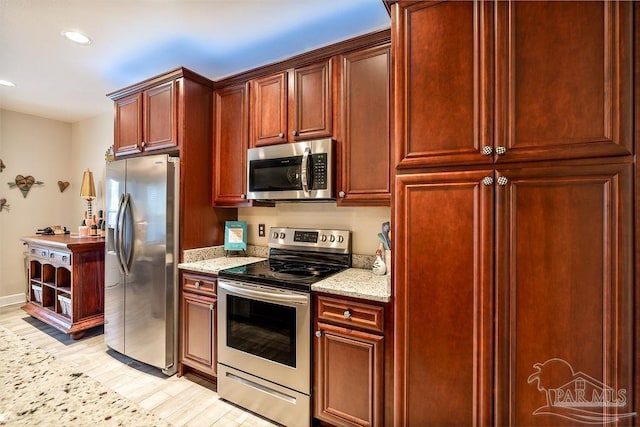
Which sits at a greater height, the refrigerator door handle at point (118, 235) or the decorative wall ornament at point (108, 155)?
the decorative wall ornament at point (108, 155)

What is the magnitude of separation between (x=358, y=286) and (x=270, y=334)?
68cm

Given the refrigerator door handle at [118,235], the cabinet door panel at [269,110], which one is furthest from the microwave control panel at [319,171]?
the refrigerator door handle at [118,235]

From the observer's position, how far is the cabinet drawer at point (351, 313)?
1.55 metres

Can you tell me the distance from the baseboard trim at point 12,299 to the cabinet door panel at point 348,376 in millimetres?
4758

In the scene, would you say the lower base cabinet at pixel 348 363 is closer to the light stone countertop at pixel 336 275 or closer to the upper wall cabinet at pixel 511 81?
the light stone countertop at pixel 336 275

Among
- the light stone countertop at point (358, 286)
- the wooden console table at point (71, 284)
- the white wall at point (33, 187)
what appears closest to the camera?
the light stone countertop at point (358, 286)

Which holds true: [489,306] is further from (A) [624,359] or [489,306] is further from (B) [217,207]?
(B) [217,207]

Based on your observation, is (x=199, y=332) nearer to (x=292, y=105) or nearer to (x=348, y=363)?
(x=348, y=363)

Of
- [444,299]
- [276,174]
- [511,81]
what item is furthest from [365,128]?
[444,299]

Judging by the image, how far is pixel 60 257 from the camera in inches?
120

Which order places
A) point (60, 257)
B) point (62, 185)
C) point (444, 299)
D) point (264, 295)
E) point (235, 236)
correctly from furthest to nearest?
point (62, 185) < point (60, 257) < point (235, 236) < point (264, 295) < point (444, 299)

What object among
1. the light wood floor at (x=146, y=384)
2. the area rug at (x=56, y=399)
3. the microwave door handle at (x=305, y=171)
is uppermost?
the microwave door handle at (x=305, y=171)

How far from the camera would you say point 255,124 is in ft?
7.63

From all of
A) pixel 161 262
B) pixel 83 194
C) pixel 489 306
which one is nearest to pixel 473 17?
pixel 489 306
